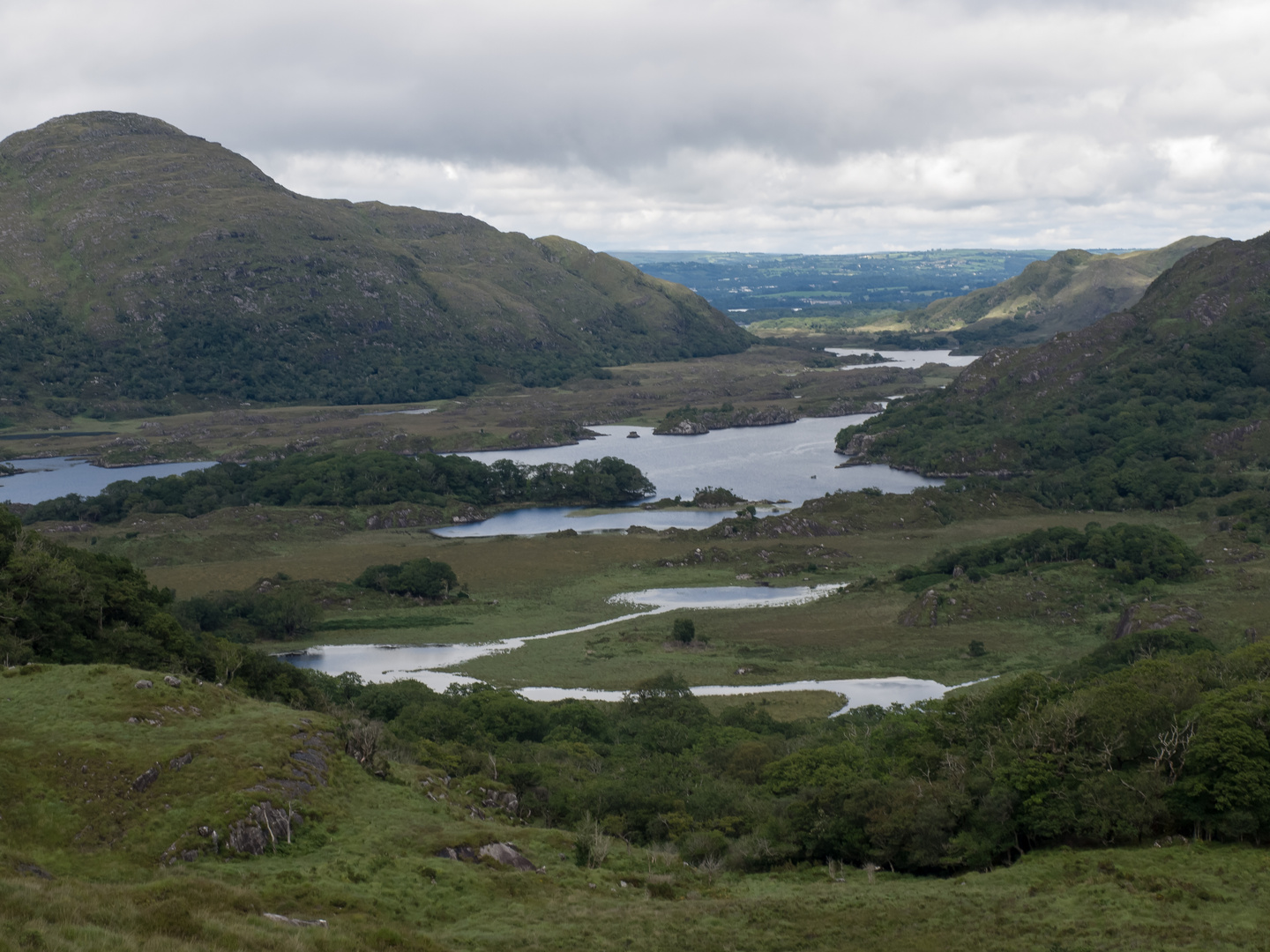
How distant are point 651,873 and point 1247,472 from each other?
117m

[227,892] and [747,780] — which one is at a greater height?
[227,892]

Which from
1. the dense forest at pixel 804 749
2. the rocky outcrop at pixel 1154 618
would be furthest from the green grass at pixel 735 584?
the dense forest at pixel 804 749

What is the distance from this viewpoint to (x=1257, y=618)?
6844 centimetres

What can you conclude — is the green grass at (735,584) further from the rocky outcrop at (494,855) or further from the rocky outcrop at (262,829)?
the rocky outcrop at (262,829)

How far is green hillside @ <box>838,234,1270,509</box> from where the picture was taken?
429 feet

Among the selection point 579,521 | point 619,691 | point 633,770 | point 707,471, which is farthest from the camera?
point 707,471

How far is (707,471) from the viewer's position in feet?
A: 522

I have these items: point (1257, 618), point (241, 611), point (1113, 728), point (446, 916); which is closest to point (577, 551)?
point (241, 611)

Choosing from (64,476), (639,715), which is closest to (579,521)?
(639,715)

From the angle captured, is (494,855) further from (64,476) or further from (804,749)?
(64,476)

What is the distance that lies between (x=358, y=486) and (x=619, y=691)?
74467mm

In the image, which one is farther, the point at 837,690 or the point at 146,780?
the point at 837,690

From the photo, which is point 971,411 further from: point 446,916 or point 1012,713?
point 446,916

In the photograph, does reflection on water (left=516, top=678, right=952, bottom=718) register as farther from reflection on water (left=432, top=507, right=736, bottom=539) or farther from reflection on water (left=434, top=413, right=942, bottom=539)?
reflection on water (left=434, top=413, right=942, bottom=539)
